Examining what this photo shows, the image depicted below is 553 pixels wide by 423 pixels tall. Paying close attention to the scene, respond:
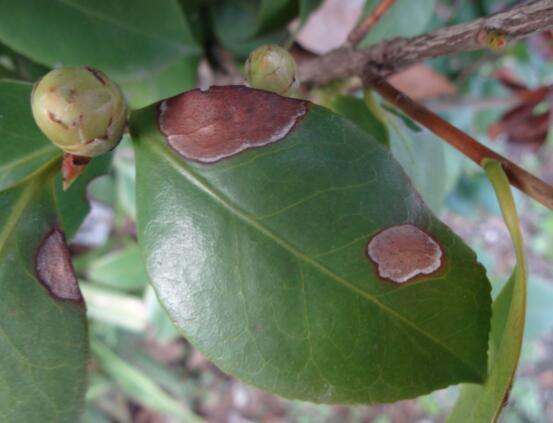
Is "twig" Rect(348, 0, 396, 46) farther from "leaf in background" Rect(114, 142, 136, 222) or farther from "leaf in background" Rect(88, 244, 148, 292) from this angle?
"leaf in background" Rect(88, 244, 148, 292)

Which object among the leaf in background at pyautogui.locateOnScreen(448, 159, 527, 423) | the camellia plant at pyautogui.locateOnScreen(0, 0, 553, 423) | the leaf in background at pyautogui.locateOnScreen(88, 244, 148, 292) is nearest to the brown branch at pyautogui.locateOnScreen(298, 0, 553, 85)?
the camellia plant at pyautogui.locateOnScreen(0, 0, 553, 423)

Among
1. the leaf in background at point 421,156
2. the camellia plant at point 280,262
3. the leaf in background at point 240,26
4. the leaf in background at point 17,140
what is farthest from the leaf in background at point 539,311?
the leaf in background at point 17,140

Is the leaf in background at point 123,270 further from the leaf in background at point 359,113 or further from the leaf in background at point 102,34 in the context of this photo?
the leaf in background at point 359,113

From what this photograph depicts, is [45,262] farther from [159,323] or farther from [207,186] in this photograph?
[159,323]

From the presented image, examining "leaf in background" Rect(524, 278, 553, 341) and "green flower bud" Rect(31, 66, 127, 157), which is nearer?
"green flower bud" Rect(31, 66, 127, 157)

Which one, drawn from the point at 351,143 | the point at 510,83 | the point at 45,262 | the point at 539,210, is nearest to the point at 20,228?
the point at 45,262

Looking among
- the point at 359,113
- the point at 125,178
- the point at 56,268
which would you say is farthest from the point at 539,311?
the point at 56,268
